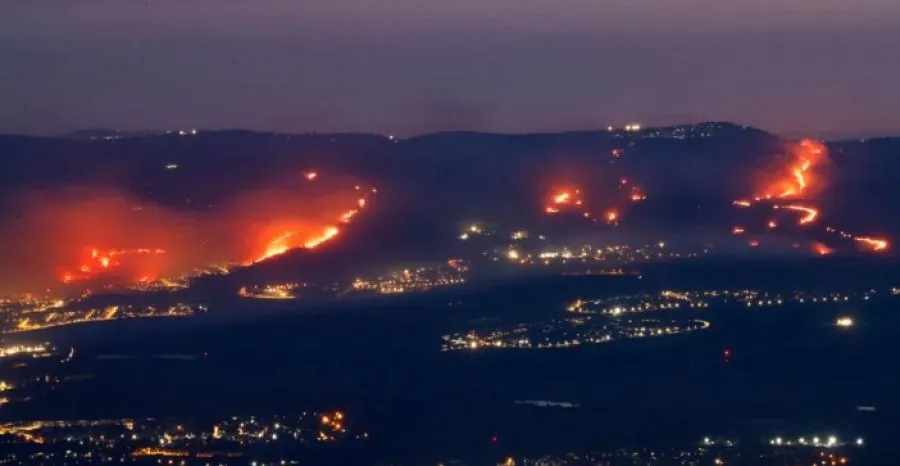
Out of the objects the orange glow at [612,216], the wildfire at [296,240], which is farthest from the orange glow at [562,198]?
the wildfire at [296,240]

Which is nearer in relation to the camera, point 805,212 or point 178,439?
point 178,439

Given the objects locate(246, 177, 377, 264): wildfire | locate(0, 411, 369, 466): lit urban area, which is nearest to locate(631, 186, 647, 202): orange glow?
locate(246, 177, 377, 264): wildfire

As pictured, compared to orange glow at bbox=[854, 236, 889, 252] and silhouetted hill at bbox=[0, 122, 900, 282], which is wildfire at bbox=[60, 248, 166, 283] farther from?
orange glow at bbox=[854, 236, 889, 252]

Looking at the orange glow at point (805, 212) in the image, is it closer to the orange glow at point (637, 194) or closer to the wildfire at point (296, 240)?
the orange glow at point (637, 194)

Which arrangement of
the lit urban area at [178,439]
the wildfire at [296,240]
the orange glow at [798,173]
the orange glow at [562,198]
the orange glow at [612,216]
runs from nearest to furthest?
the lit urban area at [178,439]
the wildfire at [296,240]
the orange glow at [612,216]
the orange glow at [562,198]
the orange glow at [798,173]

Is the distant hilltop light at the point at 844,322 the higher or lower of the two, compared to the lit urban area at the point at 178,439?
higher

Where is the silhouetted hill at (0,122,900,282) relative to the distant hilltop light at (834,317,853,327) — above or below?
above

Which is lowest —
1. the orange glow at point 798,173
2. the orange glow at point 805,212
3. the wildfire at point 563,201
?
the orange glow at point 805,212

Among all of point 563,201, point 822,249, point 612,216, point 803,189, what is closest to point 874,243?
point 822,249

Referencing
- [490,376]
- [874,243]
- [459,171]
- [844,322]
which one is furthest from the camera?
[459,171]

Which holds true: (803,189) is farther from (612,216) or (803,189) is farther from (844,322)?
(844,322)
